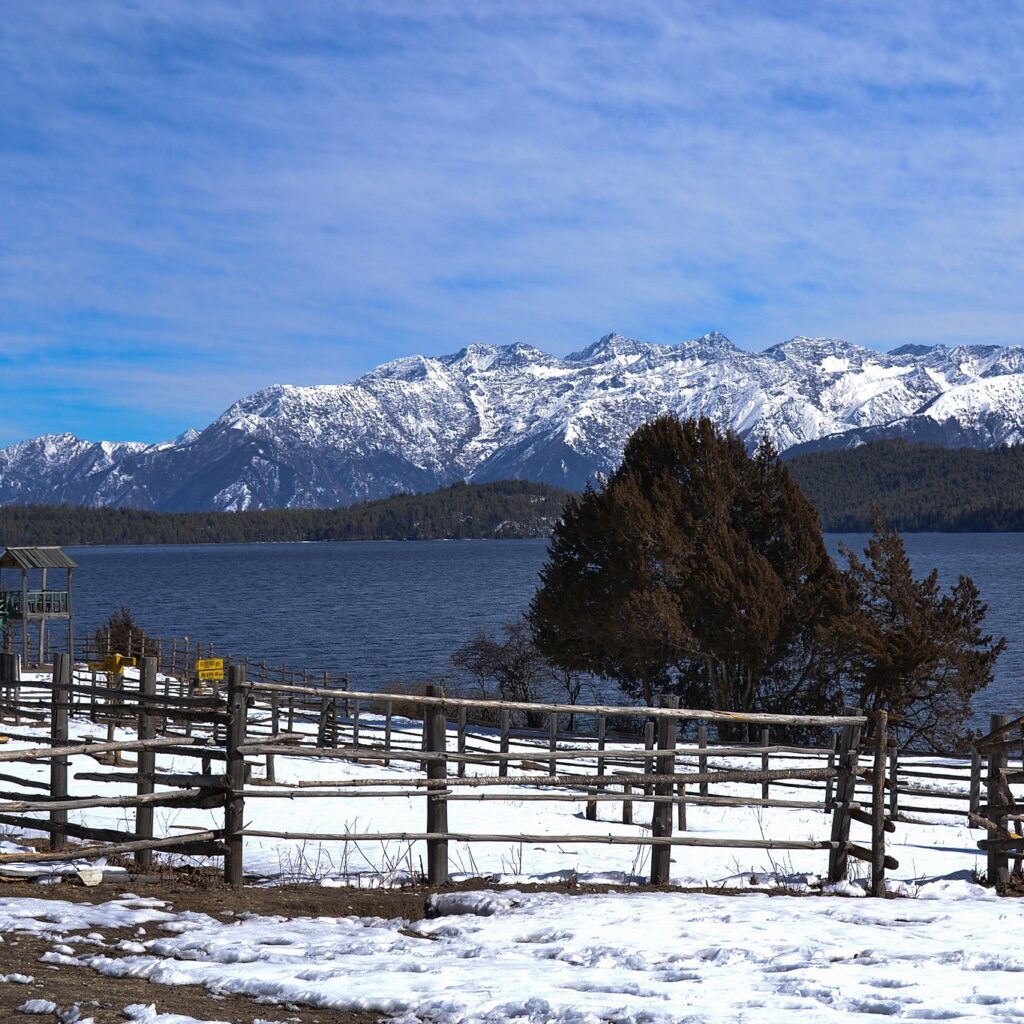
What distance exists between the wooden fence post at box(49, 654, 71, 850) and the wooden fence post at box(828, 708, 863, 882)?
266 inches

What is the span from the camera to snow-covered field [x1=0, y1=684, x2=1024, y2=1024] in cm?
676

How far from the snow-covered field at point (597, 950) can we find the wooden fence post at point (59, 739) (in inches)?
73.2

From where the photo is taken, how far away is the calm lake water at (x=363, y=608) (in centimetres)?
6209

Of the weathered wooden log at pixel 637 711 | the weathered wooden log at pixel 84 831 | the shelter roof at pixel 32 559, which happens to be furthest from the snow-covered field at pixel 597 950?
the shelter roof at pixel 32 559

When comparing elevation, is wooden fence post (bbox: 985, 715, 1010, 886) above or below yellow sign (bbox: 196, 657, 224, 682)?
above

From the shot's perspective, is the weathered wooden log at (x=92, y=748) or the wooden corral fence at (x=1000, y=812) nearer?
the weathered wooden log at (x=92, y=748)

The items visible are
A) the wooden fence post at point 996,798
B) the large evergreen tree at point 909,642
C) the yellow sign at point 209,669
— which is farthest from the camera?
the yellow sign at point 209,669

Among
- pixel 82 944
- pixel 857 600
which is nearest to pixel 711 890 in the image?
pixel 82 944

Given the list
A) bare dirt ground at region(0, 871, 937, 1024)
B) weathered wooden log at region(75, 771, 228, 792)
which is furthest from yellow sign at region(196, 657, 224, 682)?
bare dirt ground at region(0, 871, 937, 1024)

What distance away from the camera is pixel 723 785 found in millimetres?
23578

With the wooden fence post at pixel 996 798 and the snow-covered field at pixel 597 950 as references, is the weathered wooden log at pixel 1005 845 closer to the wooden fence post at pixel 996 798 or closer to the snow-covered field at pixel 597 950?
the wooden fence post at pixel 996 798

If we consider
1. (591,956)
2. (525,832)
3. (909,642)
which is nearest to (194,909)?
(591,956)

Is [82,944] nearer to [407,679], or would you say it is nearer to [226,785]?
[226,785]

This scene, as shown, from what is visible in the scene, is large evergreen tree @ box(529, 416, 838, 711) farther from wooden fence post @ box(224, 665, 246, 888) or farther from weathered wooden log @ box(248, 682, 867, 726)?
wooden fence post @ box(224, 665, 246, 888)
